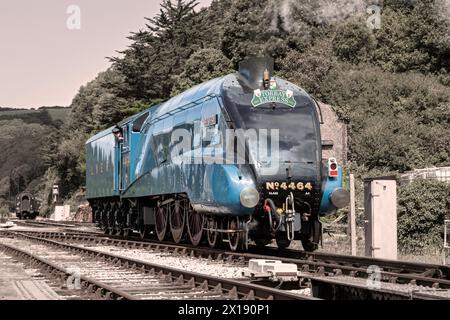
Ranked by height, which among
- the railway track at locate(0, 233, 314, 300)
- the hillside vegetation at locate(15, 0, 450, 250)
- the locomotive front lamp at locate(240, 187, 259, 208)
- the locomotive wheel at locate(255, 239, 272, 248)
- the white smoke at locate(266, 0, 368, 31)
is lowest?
the railway track at locate(0, 233, 314, 300)

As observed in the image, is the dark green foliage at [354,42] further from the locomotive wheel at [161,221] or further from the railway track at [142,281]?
the railway track at [142,281]

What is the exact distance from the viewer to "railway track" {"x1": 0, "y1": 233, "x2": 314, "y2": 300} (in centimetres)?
931

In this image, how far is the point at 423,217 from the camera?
64.6 ft

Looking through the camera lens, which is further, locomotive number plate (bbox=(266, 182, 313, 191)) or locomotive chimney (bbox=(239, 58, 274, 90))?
locomotive chimney (bbox=(239, 58, 274, 90))

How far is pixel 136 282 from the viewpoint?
1136 cm

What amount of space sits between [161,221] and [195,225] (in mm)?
2859

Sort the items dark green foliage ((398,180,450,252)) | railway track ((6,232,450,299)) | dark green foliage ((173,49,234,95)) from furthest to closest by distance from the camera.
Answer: dark green foliage ((173,49,234,95)) < dark green foliage ((398,180,450,252)) < railway track ((6,232,450,299))

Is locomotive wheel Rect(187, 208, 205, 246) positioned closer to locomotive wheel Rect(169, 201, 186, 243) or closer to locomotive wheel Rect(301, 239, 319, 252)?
locomotive wheel Rect(169, 201, 186, 243)

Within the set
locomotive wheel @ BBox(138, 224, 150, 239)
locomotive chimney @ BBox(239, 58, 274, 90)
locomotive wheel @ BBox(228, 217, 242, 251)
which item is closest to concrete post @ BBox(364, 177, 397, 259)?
locomotive wheel @ BBox(228, 217, 242, 251)

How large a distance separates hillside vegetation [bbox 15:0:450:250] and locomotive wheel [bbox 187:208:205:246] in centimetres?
732

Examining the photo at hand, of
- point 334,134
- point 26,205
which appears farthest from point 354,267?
point 26,205

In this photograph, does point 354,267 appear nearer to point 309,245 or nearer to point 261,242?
point 309,245

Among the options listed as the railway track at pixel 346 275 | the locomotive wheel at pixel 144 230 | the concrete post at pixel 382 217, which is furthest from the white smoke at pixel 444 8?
the concrete post at pixel 382 217

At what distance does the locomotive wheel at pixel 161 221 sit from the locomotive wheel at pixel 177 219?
705 millimetres
